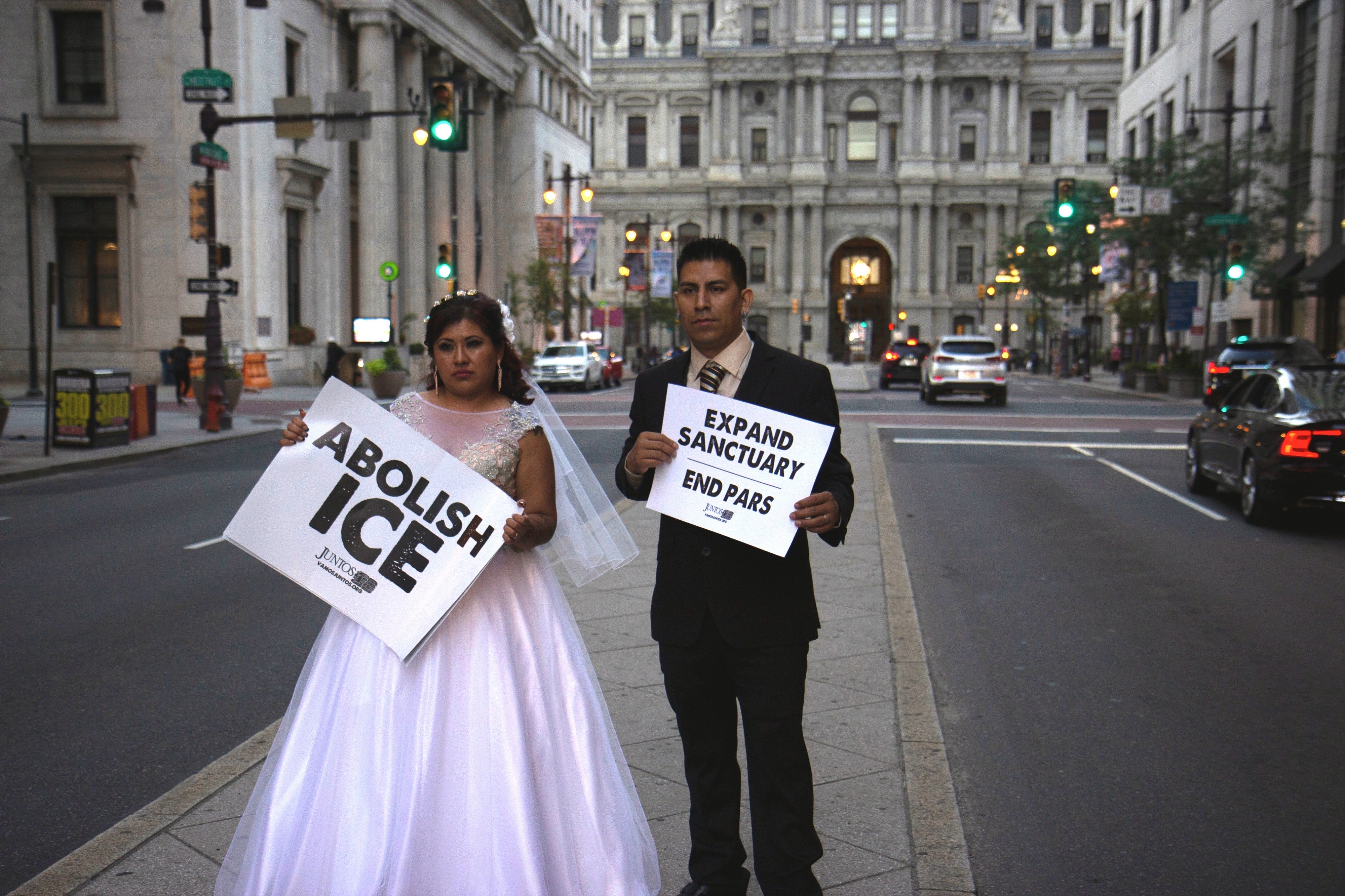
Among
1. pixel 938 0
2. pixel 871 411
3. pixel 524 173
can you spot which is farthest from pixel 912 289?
pixel 871 411

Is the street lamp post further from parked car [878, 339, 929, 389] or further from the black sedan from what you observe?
parked car [878, 339, 929, 389]

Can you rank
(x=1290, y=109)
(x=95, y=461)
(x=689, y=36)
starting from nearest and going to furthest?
(x=95, y=461) < (x=1290, y=109) < (x=689, y=36)

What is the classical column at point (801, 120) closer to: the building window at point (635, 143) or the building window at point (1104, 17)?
the building window at point (635, 143)

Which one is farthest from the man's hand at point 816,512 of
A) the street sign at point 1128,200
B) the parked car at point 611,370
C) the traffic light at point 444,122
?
the parked car at point 611,370

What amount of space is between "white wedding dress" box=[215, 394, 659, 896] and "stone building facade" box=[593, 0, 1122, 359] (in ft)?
301

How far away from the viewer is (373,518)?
413 centimetres

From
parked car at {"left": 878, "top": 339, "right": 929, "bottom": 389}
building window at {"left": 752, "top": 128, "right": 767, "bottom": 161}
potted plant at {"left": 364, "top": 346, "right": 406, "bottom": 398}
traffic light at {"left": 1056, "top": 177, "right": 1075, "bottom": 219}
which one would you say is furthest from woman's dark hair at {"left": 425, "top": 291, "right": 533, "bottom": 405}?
building window at {"left": 752, "top": 128, "right": 767, "bottom": 161}

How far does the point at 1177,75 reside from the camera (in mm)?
57219

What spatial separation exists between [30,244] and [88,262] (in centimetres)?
A: 510

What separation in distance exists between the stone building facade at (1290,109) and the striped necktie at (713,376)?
3765 cm

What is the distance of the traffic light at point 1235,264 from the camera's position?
3647 centimetres

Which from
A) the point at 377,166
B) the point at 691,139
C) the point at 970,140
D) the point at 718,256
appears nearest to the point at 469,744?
the point at 718,256

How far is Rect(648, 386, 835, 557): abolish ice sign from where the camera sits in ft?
12.6

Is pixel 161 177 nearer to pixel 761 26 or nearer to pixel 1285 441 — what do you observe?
pixel 1285 441
